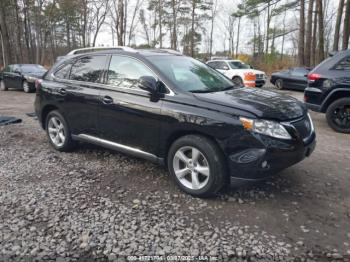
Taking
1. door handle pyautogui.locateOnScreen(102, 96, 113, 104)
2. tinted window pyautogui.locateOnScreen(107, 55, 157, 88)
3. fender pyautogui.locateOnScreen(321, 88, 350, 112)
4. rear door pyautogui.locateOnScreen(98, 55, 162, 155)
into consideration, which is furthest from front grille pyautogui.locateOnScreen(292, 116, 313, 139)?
fender pyautogui.locateOnScreen(321, 88, 350, 112)

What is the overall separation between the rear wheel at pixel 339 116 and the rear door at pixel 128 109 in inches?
180

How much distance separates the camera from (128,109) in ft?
12.9

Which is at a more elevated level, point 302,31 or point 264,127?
point 302,31

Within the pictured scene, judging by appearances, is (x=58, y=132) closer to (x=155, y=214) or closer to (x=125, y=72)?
(x=125, y=72)

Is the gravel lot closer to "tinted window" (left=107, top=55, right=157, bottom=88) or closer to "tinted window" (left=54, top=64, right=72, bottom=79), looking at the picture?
"tinted window" (left=107, top=55, right=157, bottom=88)

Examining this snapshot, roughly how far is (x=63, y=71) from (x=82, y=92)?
0.83 meters

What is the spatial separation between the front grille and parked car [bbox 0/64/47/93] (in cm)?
1334

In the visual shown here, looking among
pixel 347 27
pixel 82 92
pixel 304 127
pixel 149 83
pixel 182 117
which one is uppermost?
pixel 347 27

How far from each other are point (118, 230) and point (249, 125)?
169 cm

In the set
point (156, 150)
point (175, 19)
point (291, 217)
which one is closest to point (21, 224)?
point (156, 150)

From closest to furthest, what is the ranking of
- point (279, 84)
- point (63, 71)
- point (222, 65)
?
1. point (63, 71)
2. point (279, 84)
3. point (222, 65)

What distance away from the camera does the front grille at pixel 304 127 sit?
3.37 metres

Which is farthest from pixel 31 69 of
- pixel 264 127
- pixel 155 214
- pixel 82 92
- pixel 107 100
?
pixel 264 127

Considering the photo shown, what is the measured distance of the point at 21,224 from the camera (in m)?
3.01
